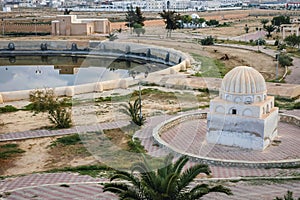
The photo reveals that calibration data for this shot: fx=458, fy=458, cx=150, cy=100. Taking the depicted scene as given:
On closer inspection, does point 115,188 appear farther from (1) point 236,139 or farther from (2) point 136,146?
(1) point 236,139

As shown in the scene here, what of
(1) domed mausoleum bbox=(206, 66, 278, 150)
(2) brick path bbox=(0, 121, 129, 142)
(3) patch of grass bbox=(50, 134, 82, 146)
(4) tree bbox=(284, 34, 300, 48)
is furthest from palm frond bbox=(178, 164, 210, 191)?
(4) tree bbox=(284, 34, 300, 48)

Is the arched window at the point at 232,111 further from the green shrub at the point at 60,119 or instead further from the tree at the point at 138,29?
the tree at the point at 138,29

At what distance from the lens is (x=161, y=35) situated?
50.1m

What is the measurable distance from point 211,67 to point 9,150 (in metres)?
17.4

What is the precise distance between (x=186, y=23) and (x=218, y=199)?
51.5 meters

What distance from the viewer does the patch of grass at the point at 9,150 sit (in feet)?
43.4

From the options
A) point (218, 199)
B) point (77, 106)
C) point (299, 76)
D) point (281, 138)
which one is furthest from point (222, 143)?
point (299, 76)

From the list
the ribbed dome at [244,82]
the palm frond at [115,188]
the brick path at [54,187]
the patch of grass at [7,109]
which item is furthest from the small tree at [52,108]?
the palm frond at [115,188]

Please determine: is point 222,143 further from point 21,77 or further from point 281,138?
point 21,77

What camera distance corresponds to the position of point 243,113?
507 inches

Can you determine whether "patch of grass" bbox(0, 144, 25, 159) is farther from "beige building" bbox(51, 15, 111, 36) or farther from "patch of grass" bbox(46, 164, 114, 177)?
"beige building" bbox(51, 15, 111, 36)

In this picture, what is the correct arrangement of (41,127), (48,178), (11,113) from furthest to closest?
(11,113)
(41,127)
(48,178)

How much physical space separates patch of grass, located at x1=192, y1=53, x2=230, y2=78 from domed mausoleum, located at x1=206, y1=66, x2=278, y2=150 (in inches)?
487

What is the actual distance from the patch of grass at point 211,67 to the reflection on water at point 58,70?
11.8ft
